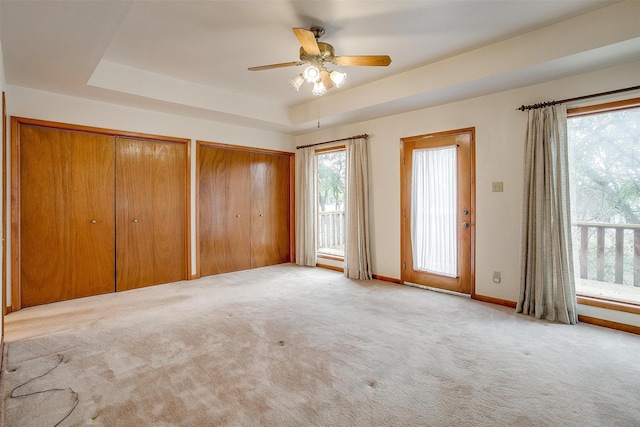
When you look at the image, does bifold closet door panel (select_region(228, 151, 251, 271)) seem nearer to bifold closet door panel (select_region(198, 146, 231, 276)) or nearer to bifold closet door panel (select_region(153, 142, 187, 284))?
bifold closet door panel (select_region(198, 146, 231, 276))

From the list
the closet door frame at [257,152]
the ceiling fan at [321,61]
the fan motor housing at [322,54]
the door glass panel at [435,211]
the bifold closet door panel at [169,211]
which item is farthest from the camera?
the closet door frame at [257,152]

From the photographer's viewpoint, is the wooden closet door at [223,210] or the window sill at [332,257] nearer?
the wooden closet door at [223,210]

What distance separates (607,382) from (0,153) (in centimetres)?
444

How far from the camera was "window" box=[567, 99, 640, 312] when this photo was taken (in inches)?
117

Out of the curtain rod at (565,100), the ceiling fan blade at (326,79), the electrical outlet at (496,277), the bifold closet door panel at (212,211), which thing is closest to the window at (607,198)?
the curtain rod at (565,100)

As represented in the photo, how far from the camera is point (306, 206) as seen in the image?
560 cm

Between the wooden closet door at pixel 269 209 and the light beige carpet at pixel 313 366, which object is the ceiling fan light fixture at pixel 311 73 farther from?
the wooden closet door at pixel 269 209

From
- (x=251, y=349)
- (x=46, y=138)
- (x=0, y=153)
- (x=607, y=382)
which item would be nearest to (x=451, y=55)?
(x=607, y=382)

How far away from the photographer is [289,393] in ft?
6.26

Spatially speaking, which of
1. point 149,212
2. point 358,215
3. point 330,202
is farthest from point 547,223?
point 149,212

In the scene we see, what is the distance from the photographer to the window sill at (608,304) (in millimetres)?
2756

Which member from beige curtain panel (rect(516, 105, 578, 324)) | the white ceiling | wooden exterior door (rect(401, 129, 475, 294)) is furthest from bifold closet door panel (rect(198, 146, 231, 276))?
beige curtain panel (rect(516, 105, 578, 324))

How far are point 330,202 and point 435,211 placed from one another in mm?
2499

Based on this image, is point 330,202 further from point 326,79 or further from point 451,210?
point 326,79
